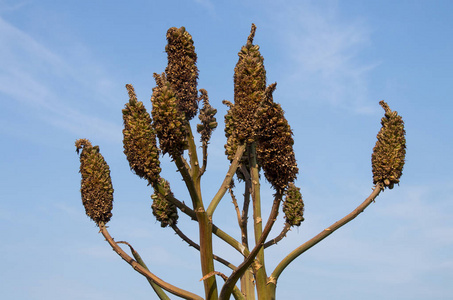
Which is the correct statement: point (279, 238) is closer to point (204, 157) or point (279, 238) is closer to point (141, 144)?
point (204, 157)

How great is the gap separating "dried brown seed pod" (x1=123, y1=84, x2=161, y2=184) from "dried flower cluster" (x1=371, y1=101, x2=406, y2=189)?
4.51m

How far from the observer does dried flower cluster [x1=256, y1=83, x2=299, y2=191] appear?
8.78 metres

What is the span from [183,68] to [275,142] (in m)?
2.33

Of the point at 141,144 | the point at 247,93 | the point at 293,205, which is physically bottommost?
the point at 293,205

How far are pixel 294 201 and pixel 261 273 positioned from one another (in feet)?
5.64

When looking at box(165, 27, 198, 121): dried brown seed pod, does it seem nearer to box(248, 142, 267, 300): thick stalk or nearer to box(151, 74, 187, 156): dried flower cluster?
box(151, 74, 187, 156): dried flower cluster

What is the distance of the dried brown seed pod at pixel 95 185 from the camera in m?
10.4

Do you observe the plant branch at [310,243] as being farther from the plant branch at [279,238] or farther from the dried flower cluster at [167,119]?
the dried flower cluster at [167,119]

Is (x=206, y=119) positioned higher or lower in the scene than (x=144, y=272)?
higher

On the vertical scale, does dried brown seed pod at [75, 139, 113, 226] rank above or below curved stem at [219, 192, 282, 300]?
above

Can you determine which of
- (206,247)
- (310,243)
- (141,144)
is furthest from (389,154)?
(141,144)

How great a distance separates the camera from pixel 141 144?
937 centimetres

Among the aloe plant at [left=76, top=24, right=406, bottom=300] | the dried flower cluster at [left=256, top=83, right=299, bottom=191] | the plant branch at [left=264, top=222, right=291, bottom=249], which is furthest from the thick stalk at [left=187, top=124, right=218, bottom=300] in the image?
the plant branch at [left=264, top=222, right=291, bottom=249]

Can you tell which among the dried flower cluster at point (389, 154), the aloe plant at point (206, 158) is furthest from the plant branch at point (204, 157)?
the dried flower cluster at point (389, 154)
